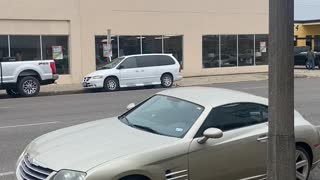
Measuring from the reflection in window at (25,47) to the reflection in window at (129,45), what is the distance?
187 inches

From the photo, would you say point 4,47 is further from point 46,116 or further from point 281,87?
point 281,87

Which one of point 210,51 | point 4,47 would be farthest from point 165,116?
point 210,51

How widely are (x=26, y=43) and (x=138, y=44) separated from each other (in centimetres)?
649

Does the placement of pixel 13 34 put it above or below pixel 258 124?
above

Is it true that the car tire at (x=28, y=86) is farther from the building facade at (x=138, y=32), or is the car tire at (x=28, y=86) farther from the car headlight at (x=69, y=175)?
the car headlight at (x=69, y=175)

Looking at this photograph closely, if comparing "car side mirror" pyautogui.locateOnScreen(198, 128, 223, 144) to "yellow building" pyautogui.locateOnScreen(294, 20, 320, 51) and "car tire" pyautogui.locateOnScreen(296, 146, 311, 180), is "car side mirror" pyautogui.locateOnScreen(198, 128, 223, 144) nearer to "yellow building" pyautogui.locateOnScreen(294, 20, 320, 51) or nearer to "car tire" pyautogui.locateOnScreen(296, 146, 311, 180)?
"car tire" pyautogui.locateOnScreen(296, 146, 311, 180)

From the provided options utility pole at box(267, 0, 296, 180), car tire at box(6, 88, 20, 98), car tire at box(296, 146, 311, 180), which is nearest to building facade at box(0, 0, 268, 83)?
car tire at box(6, 88, 20, 98)

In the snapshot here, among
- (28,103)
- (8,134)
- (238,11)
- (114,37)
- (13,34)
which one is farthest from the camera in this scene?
(238,11)

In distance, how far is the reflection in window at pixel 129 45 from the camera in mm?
28844

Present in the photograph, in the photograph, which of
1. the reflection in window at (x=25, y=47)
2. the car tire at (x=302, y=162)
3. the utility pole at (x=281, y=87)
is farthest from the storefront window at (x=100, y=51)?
the utility pole at (x=281, y=87)

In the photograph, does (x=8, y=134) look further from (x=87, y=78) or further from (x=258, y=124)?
(x=87, y=78)

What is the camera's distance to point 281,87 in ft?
10.7

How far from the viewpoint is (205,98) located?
5.94 meters

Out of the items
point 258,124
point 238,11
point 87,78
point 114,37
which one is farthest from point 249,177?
point 238,11
